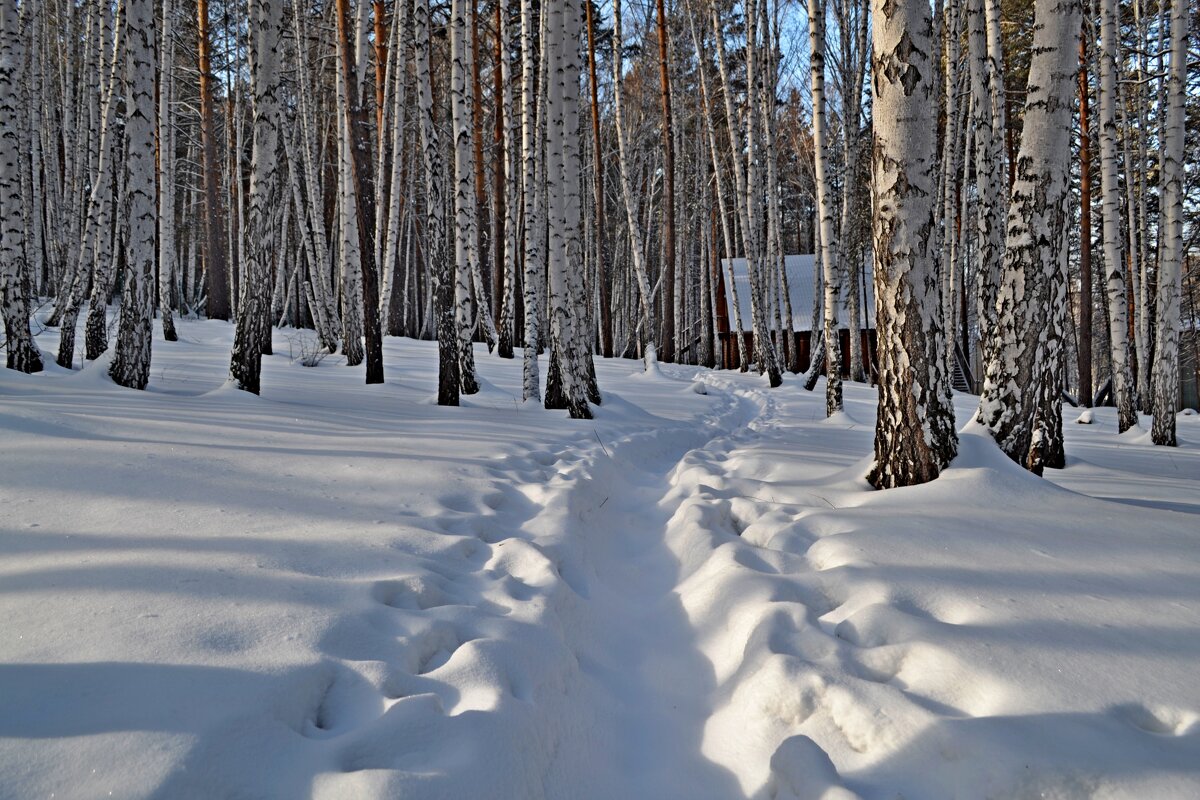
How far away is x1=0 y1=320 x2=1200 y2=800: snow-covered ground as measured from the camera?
65.7 inches

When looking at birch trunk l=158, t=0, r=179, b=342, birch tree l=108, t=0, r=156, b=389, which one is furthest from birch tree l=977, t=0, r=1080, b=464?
birch trunk l=158, t=0, r=179, b=342

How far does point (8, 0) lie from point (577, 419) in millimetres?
6232

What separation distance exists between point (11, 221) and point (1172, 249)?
39.6 feet

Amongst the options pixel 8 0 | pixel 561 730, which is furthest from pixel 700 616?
pixel 8 0

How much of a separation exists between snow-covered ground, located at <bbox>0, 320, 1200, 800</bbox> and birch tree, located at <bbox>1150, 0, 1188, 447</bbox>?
451 cm

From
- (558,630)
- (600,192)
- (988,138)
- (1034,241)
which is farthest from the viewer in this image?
(600,192)

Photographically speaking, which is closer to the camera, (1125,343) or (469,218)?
(469,218)

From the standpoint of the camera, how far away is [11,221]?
6.02 m

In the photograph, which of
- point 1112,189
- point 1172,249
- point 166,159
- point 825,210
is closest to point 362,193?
point 825,210

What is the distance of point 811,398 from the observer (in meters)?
11.9

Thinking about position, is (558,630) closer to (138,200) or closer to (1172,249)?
(138,200)

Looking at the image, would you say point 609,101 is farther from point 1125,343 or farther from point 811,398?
point 1125,343

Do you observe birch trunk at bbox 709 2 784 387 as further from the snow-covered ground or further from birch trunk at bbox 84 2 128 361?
the snow-covered ground

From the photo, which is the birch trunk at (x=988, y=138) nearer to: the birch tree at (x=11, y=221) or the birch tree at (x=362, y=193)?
the birch tree at (x=362, y=193)
